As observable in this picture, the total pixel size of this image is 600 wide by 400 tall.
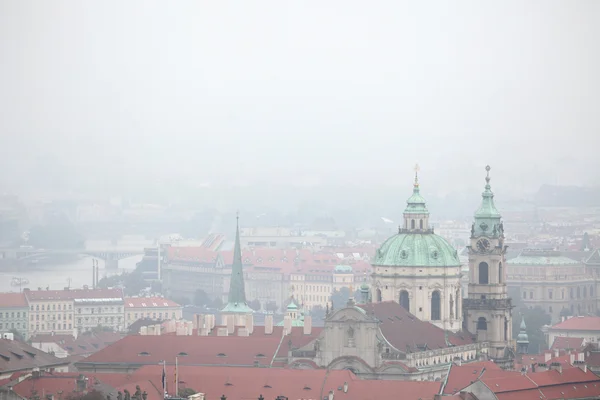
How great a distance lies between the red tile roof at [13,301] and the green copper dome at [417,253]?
4921cm

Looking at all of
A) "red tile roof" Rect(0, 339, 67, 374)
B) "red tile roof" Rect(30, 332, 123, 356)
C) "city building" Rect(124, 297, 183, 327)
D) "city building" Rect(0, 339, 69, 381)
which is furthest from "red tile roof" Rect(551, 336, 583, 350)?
"city building" Rect(124, 297, 183, 327)

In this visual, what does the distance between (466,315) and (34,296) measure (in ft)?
168

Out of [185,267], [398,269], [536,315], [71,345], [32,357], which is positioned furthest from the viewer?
[185,267]

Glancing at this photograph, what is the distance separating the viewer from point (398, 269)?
305 feet

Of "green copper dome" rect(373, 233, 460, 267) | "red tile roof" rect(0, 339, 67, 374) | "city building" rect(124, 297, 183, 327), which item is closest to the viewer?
"red tile roof" rect(0, 339, 67, 374)

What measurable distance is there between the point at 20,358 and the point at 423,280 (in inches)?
853

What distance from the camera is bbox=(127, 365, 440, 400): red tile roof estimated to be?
70.4 meters

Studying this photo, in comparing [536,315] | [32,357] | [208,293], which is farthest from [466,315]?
[208,293]

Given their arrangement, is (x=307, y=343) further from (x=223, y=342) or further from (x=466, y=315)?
(x=466, y=315)

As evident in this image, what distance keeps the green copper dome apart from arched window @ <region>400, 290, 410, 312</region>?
1.24m

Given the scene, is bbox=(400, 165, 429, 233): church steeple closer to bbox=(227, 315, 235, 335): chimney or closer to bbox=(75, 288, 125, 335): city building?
bbox=(227, 315, 235, 335): chimney

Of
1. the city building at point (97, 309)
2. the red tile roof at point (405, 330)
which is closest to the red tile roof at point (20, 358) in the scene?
the red tile roof at point (405, 330)

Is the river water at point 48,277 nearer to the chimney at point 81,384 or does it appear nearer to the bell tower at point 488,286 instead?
the bell tower at point 488,286

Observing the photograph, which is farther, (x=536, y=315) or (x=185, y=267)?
(x=185, y=267)
